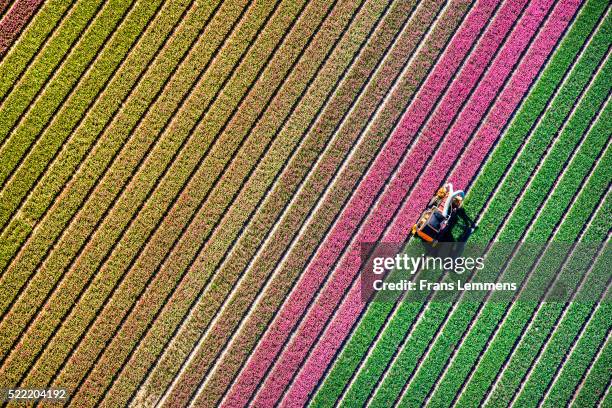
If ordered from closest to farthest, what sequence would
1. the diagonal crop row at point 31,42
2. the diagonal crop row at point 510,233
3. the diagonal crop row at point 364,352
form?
the diagonal crop row at point 364,352
the diagonal crop row at point 510,233
the diagonal crop row at point 31,42

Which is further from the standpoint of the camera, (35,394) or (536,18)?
(536,18)

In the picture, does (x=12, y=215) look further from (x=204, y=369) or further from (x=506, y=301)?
(x=506, y=301)

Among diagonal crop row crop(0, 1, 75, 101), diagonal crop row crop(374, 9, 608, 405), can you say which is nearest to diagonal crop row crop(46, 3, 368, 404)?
diagonal crop row crop(0, 1, 75, 101)

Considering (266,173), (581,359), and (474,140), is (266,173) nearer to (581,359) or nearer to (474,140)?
(474,140)

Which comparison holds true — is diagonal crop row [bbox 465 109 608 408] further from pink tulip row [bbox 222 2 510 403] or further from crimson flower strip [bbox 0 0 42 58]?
crimson flower strip [bbox 0 0 42 58]

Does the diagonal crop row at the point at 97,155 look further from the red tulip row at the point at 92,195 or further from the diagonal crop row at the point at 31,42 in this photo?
the diagonal crop row at the point at 31,42

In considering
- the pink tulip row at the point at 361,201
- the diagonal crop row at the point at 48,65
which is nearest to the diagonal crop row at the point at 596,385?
the pink tulip row at the point at 361,201

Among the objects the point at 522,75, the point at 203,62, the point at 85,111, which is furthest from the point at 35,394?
the point at 522,75
